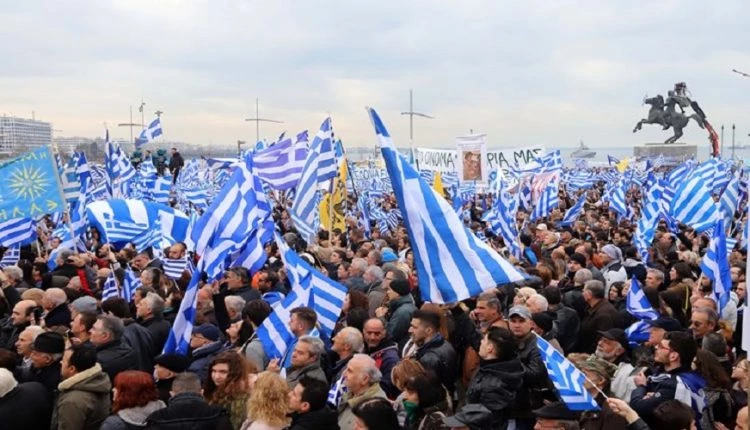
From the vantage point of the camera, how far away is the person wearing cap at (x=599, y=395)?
15.6ft

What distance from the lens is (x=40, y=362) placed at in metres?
6.14

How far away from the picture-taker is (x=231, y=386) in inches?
222

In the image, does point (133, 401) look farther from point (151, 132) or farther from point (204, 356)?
point (151, 132)

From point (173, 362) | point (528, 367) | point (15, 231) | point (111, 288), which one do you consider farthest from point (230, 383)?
point (15, 231)

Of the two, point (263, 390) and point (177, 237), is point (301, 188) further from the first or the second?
point (263, 390)

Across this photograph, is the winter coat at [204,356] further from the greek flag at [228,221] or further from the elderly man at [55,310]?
the elderly man at [55,310]

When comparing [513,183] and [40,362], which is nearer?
[40,362]

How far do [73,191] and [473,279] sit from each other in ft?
36.2

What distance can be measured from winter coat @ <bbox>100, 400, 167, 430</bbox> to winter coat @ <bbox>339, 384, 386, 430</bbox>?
120cm

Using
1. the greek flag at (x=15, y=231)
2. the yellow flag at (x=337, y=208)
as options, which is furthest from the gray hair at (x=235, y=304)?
the yellow flag at (x=337, y=208)

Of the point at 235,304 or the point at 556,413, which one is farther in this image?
the point at 235,304

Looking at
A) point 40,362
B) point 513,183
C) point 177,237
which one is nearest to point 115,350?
point 40,362

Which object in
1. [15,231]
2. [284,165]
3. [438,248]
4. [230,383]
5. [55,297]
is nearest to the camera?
[230,383]

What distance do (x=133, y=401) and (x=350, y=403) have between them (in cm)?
137
